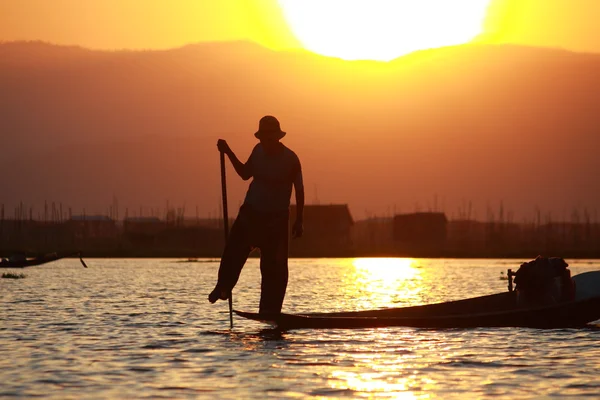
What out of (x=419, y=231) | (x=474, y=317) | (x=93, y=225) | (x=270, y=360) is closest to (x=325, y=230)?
(x=419, y=231)

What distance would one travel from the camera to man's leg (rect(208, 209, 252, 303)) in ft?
53.2

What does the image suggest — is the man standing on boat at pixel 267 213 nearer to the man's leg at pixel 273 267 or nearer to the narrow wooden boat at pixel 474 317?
the man's leg at pixel 273 267

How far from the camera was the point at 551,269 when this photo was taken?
1764cm

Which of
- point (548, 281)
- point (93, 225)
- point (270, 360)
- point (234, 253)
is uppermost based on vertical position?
point (93, 225)

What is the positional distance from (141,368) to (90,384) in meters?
1.27

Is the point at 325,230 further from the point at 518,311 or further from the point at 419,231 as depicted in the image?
the point at 518,311

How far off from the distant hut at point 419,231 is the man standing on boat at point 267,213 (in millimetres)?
98588

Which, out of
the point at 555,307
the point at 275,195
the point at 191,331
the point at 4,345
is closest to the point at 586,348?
the point at 555,307

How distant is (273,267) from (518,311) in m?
3.90

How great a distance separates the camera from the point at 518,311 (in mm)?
16750

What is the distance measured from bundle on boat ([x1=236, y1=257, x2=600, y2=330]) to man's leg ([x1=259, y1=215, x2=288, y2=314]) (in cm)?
36

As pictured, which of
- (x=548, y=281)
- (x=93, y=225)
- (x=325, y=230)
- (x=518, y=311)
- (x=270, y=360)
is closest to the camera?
(x=270, y=360)

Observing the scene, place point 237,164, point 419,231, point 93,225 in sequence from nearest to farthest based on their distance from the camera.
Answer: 1. point 237,164
2. point 419,231
3. point 93,225

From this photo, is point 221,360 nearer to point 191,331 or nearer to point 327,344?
point 327,344
